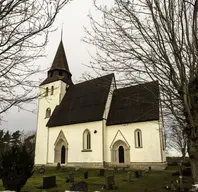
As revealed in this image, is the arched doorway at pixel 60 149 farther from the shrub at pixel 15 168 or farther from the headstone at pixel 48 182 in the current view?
the shrub at pixel 15 168

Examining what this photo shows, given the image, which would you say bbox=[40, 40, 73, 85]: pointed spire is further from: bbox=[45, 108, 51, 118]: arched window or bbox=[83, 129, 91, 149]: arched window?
bbox=[83, 129, 91, 149]: arched window

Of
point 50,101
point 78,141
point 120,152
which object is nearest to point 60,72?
point 50,101

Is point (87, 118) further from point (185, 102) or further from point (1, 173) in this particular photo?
point (185, 102)

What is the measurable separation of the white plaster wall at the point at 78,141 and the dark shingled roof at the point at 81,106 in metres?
0.65

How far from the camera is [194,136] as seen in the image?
578 centimetres

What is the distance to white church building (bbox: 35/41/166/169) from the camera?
2138 cm

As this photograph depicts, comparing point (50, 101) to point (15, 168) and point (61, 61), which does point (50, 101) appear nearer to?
point (61, 61)

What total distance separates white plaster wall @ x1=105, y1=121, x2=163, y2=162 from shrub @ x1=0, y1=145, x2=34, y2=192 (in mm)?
13840

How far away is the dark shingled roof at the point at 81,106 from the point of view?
81.7 ft

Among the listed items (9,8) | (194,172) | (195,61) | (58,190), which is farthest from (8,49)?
(58,190)

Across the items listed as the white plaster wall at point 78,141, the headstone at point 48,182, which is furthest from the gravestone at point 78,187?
the white plaster wall at point 78,141

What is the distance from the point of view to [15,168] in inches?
369

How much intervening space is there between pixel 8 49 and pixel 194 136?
5.31 m

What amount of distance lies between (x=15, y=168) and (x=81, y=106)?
17535mm
